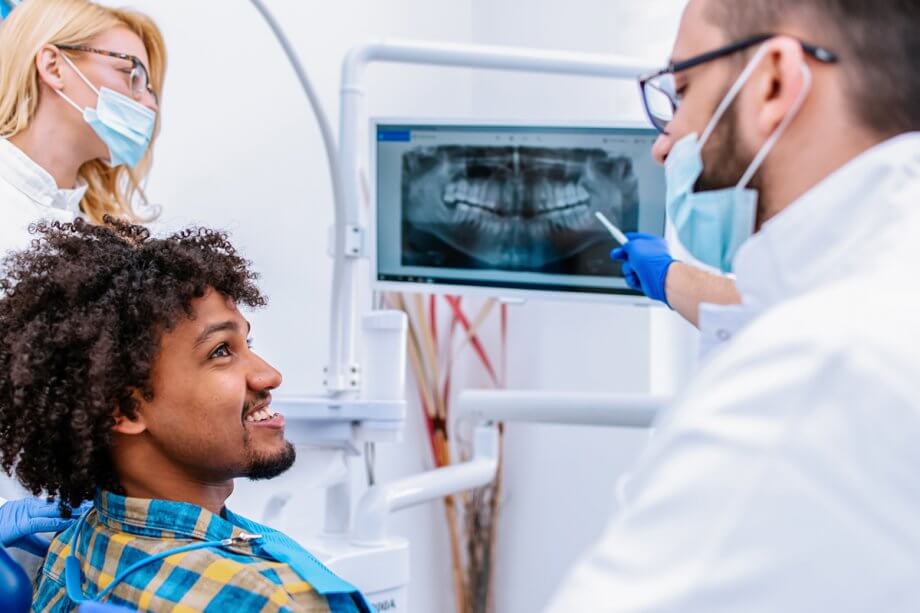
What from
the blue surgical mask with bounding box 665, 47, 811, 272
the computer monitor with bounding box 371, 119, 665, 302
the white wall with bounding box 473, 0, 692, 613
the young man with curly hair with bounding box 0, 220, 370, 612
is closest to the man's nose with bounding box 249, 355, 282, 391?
the young man with curly hair with bounding box 0, 220, 370, 612

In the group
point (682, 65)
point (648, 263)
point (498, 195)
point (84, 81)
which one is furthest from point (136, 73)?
point (682, 65)

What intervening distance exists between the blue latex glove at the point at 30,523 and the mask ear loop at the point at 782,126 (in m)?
0.92

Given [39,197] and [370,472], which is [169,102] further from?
[370,472]

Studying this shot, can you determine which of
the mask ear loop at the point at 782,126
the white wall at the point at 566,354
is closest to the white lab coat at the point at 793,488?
the mask ear loop at the point at 782,126

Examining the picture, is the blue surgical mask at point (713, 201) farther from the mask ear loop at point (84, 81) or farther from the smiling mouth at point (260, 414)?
the mask ear loop at point (84, 81)

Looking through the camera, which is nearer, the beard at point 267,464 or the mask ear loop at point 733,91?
the mask ear loop at point 733,91

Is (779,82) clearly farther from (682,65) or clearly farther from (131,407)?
(131,407)

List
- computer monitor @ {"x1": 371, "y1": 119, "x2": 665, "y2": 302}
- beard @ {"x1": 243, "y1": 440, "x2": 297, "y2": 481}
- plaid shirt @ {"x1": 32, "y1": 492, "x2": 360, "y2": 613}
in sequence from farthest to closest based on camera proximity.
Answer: computer monitor @ {"x1": 371, "y1": 119, "x2": 665, "y2": 302}, beard @ {"x1": 243, "y1": 440, "x2": 297, "y2": 481}, plaid shirt @ {"x1": 32, "y1": 492, "x2": 360, "y2": 613}

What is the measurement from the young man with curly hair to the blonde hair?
20.4 inches

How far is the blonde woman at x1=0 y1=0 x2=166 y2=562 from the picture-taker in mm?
Answer: 1741

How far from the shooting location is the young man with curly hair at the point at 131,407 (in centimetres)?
120

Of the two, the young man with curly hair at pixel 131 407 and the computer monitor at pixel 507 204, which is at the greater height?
the computer monitor at pixel 507 204

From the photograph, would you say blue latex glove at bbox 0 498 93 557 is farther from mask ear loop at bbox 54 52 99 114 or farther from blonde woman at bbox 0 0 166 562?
mask ear loop at bbox 54 52 99 114

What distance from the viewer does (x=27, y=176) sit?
1.74 meters
